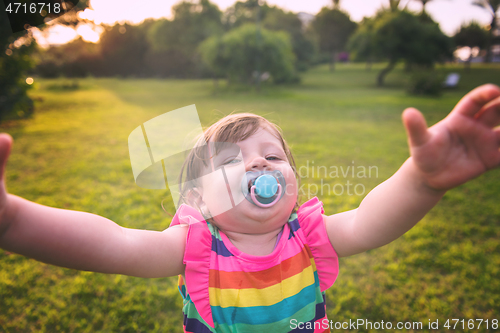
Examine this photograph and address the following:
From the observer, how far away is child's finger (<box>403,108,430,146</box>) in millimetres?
754

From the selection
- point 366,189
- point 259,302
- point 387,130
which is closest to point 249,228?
point 259,302

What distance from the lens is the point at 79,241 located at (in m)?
0.87

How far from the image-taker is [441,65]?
64.0ft

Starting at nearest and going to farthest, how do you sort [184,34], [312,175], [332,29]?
[312,175] → [332,29] → [184,34]

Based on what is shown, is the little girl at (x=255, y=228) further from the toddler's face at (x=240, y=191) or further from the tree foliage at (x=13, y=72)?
the tree foliage at (x=13, y=72)

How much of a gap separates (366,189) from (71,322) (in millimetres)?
3645

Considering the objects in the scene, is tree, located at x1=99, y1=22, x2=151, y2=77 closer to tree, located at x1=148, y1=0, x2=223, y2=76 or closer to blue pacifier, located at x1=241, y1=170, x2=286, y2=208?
tree, located at x1=148, y1=0, x2=223, y2=76

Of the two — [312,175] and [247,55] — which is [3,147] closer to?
[312,175]

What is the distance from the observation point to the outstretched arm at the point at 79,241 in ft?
Answer: 2.50

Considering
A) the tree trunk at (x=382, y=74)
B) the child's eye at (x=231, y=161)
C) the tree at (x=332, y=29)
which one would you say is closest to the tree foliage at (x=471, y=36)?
the tree trunk at (x=382, y=74)

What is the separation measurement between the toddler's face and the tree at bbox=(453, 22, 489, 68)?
2320 centimetres

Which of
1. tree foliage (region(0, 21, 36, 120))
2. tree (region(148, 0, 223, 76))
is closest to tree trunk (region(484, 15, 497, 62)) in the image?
tree foliage (region(0, 21, 36, 120))

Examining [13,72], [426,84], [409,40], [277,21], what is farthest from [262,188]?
[277,21]

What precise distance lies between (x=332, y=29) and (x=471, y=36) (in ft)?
44.5
